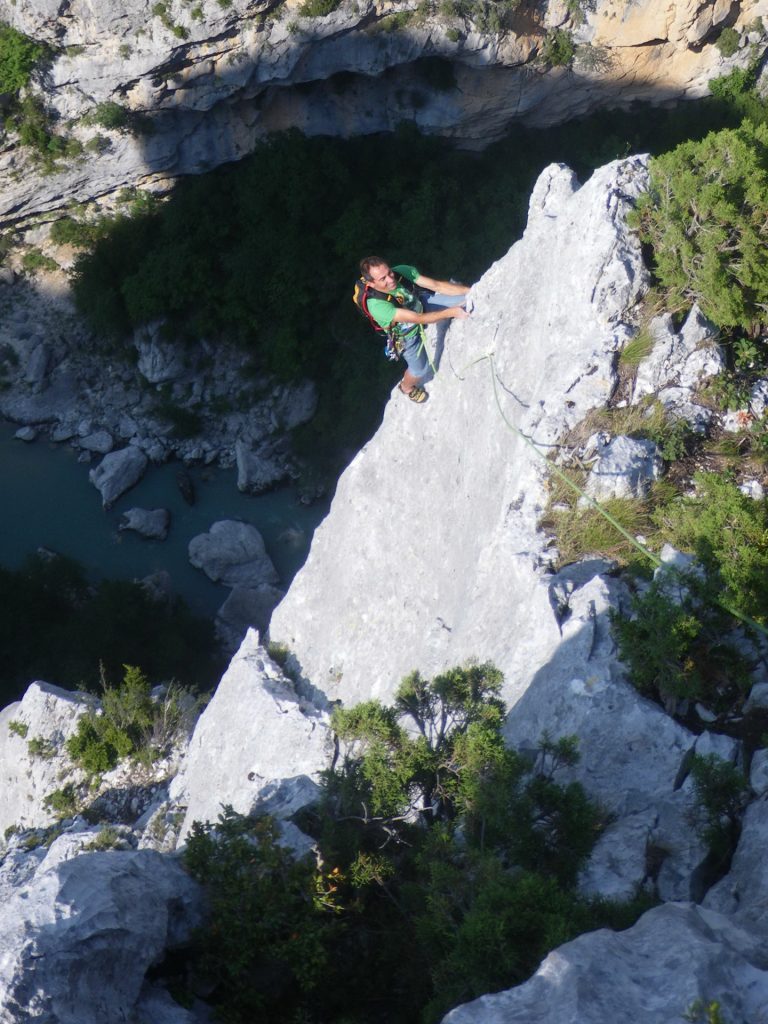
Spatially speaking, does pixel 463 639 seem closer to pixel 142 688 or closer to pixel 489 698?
pixel 489 698

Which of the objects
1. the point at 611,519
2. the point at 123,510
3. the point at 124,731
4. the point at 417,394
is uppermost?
the point at 417,394

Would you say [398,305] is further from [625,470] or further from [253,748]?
[253,748]

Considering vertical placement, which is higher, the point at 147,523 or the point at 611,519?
the point at 611,519

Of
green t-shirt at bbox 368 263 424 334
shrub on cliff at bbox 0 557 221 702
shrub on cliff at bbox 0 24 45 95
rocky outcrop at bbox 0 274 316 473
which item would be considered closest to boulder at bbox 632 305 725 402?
green t-shirt at bbox 368 263 424 334

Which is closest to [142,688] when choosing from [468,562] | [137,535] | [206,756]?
[206,756]

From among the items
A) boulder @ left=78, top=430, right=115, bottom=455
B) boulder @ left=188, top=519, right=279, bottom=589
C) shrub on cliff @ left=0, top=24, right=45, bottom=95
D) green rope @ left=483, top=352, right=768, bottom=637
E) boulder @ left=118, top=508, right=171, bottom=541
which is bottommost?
boulder @ left=188, top=519, right=279, bottom=589

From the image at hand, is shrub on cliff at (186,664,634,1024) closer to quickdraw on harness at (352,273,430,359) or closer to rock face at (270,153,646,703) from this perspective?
rock face at (270,153,646,703)

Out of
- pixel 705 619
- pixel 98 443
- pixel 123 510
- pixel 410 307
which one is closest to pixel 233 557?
pixel 123 510
